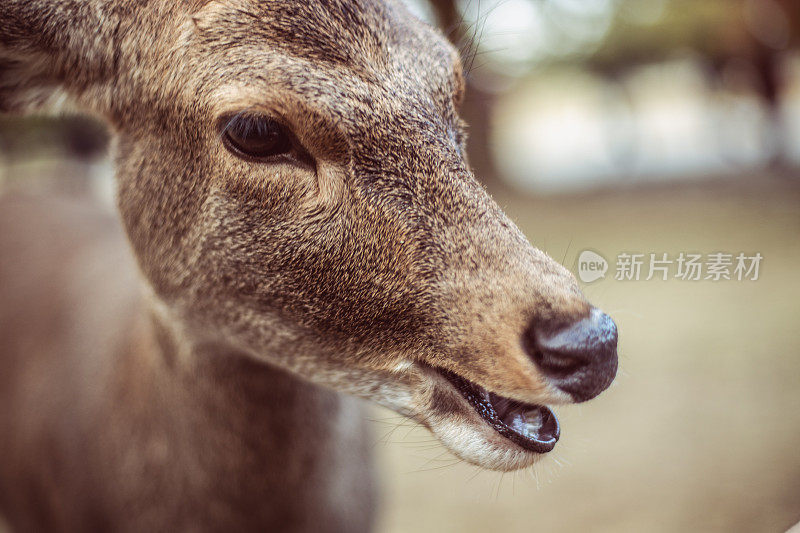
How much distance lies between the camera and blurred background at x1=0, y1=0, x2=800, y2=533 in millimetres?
4105

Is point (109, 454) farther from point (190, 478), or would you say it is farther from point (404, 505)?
point (404, 505)

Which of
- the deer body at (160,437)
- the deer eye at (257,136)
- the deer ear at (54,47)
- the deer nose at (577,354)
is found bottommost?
the deer body at (160,437)

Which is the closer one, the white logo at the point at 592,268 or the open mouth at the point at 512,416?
the open mouth at the point at 512,416

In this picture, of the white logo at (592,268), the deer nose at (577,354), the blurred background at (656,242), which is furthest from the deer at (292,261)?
the white logo at (592,268)

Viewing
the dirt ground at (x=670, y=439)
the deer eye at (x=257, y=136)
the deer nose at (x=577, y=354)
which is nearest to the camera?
the deer nose at (x=577, y=354)

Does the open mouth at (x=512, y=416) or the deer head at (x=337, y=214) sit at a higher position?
the deer head at (x=337, y=214)

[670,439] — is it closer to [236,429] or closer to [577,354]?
[236,429]

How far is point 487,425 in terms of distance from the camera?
1767 mm

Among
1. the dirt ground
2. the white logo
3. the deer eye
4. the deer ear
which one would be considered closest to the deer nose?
the dirt ground

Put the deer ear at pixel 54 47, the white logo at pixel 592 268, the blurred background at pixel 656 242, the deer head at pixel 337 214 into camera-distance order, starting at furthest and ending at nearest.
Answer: the blurred background at pixel 656 242
the white logo at pixel 592 268
the deer ear at pixel 54 47
the deer head at pixel 337 214

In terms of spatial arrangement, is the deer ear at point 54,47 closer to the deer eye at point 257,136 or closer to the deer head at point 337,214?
the deer head at point 337,214

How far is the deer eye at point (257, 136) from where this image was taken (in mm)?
1872

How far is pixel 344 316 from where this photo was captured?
75.4 inches

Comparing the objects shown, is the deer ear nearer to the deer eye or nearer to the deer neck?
the deer eye
